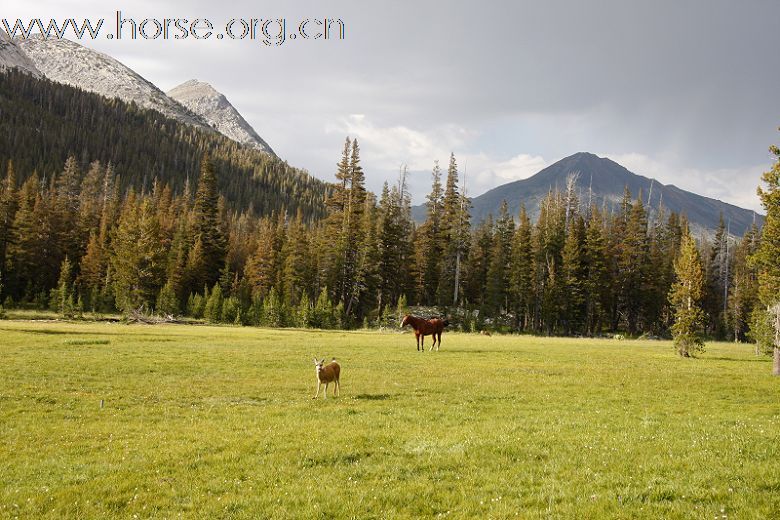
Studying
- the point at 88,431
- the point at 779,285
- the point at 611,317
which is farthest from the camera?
the point at 611,317

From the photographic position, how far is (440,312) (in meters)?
81.1

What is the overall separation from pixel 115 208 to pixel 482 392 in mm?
103614

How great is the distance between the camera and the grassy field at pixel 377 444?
8758mm

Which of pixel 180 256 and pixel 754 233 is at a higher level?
pixel 754 233

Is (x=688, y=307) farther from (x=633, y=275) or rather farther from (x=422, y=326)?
(x=633, y=275)

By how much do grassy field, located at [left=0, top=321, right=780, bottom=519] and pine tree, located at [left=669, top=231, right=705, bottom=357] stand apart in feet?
50.2

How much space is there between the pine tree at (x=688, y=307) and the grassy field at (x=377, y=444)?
50.2 ft

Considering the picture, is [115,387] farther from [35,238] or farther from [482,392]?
[35,238]

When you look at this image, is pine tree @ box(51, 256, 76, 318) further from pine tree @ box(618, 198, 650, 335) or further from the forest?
pine tree @ box(618, 198, 650, 335)

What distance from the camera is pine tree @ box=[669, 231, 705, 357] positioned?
1566 inches

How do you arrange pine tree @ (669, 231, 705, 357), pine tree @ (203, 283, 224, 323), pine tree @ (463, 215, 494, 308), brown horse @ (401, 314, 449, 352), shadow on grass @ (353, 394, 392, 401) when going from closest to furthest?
shadow on grass @ (353, 394, 392, 401), brown horse @ (401, 314, 449, 352), pine tree @ (669, 231, 705, 357), pine tree @ (203, 283, 224, 323), pine tree @ (463, 215, 494, 308)

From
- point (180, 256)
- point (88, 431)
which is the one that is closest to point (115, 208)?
point (180, 256)

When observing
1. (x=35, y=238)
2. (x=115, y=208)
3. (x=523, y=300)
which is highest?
(x=115, y=208)

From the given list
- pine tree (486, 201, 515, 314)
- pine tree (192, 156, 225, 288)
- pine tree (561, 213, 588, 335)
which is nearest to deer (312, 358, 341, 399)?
pine tree (486, 201, 515, 314)
